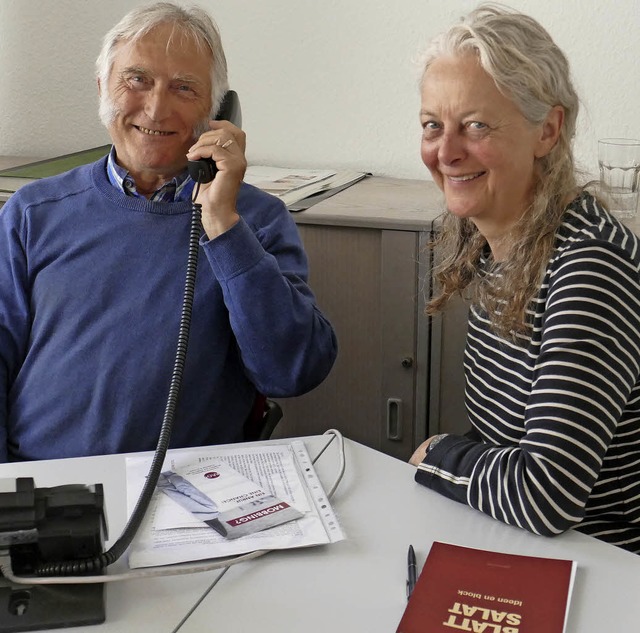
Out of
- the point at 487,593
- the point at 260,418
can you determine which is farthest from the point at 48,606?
the point at 260,418

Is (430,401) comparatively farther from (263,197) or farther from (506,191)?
(506,191)

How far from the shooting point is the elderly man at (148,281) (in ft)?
5.38

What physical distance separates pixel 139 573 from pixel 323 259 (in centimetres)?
135

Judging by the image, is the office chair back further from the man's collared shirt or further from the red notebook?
the red notebook

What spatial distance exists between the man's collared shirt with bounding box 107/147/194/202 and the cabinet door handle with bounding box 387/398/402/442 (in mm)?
848

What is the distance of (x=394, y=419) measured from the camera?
93.3 inches

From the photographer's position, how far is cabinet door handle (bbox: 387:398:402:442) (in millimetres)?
2359

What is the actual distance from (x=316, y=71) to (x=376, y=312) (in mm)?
828

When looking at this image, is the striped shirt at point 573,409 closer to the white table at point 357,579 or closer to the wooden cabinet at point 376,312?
the white table at point 357,579

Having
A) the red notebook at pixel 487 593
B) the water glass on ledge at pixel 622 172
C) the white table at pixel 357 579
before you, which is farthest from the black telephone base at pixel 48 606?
the water glass on ledge at pixel 622 172

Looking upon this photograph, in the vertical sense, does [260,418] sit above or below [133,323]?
below

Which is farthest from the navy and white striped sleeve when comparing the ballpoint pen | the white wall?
the white wall

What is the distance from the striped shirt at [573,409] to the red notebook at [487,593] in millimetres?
96

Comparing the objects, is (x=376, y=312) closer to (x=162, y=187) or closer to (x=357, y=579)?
(x=162, y=187)
